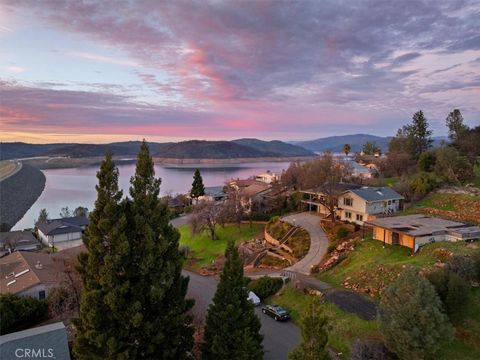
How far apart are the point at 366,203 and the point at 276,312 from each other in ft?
60.2

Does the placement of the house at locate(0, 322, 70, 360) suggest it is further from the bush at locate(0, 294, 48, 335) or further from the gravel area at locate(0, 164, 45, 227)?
the gravel area at locate(0, 164, 45, 227)

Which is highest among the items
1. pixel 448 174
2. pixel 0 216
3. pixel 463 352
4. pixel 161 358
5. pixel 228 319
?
pixel 448 174

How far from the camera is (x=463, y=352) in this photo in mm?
16469

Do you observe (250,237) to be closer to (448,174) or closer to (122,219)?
(448,174)

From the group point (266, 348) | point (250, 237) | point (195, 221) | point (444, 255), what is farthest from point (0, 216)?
point (444, 255)

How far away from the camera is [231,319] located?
14500 mm

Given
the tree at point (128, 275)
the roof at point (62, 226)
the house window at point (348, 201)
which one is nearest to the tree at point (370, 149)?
the house window at point (348, 201)

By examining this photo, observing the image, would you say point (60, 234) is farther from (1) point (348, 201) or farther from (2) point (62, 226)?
(1) point (348, 201)

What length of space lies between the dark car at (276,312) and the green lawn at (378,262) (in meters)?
4.86

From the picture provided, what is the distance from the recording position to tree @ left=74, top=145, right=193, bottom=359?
1268 cm

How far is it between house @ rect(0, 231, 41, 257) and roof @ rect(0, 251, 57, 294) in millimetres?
13607

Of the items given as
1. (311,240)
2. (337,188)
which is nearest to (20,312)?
(311,240)

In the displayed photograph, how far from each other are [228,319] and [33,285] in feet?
70.5

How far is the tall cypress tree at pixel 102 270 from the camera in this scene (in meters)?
12.7
